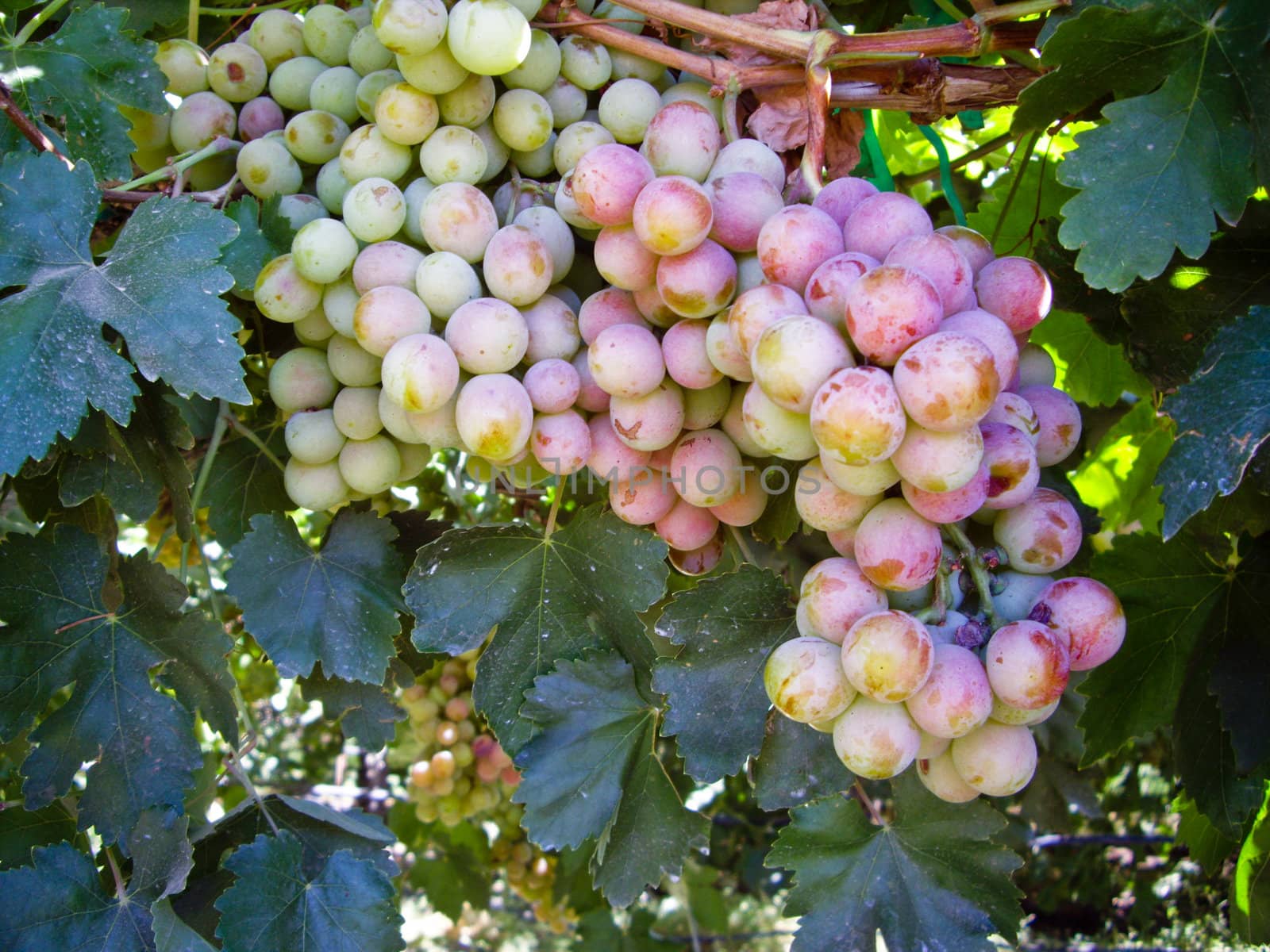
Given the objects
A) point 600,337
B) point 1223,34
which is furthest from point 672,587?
point 1223,34

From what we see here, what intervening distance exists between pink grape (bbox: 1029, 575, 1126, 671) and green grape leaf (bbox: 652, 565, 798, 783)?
0.23 metres

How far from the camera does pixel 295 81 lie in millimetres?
955

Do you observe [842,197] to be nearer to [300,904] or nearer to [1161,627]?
[1161,627]

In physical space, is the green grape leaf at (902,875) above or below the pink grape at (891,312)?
below

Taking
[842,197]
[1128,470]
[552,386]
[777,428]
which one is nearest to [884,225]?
[842,197]

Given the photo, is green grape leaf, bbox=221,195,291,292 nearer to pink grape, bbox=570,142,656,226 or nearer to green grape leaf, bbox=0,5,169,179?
green grape leaf, bbox=0,5,169,179

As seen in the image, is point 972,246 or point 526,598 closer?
point 972,246

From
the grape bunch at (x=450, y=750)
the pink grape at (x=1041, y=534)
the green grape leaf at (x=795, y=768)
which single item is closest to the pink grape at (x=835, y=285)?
the pink grape at (x=1041, y=534)

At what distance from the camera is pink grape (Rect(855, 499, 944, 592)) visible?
68 cm

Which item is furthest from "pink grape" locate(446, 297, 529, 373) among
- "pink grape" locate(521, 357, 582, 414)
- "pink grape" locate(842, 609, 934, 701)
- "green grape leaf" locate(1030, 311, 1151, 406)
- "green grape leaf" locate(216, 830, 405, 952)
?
"green grape leaf" locate(1030, 311, 1151, 406)

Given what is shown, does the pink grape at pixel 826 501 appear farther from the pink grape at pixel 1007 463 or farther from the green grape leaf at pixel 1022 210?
the green grape leaf at pixel 1022 210

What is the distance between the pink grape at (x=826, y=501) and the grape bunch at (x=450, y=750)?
1.04 metres

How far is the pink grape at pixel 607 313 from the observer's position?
2.70 ft

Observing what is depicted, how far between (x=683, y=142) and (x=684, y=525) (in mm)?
308
